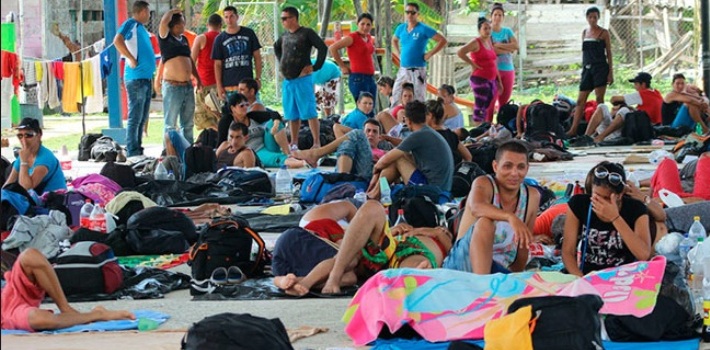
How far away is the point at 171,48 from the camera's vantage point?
16.4 metres

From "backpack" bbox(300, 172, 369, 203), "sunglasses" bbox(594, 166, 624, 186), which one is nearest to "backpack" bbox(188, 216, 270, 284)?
"sunglasses" bbox(594, 166, 624, 186)

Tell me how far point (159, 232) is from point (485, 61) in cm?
1049

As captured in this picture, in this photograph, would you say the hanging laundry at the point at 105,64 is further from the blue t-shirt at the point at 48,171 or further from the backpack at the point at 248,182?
the blue t-shirt at the point at 48,171

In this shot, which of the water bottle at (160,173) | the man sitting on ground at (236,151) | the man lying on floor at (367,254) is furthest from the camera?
the man sitting on ground at (236,151)

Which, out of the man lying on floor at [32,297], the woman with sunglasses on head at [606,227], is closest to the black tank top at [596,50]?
the woman with sunglasses on head at [606,227]

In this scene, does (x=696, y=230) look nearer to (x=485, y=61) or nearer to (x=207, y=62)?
(x=207, y=62)

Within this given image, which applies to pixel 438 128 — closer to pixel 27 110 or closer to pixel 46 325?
pixel 46 325

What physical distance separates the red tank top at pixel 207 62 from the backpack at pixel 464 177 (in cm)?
582

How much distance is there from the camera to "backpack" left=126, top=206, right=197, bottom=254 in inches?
375

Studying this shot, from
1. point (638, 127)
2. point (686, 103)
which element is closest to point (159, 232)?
point (638, 127)

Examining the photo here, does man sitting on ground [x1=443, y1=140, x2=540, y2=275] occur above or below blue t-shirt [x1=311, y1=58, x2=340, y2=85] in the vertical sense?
below

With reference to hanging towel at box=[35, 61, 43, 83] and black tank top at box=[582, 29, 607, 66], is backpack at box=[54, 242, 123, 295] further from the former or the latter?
hanging towel at box=[35, 61, 43, 83]

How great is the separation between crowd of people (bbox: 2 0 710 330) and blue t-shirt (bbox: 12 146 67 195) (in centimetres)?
1

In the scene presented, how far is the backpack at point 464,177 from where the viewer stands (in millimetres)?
12133
